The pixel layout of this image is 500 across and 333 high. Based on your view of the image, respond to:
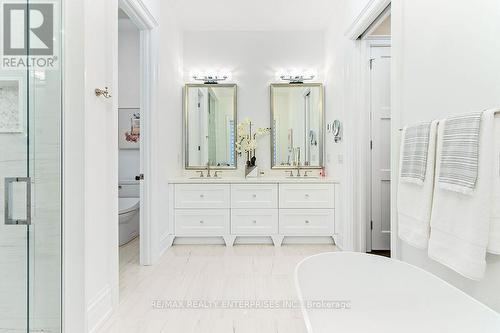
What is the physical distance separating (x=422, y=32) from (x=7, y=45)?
2083 mm

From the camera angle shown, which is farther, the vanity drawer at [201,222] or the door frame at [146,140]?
the vanity drawer at [201,222]

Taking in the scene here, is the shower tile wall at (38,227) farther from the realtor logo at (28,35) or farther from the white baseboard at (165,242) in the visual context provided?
the white baseboard at (165,242)

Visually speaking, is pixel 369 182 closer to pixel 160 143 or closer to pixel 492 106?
pixel 492 106

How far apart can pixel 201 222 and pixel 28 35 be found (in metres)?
2.52

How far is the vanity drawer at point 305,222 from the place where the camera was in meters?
3.38

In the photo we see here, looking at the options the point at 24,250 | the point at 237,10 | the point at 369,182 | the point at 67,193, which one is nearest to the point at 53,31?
the point at 67,193

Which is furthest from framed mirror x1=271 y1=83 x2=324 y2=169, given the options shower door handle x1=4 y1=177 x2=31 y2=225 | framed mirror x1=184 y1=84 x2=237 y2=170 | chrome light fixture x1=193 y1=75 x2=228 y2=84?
shower door handle x1=4 y1=177 x2=31 y2=225

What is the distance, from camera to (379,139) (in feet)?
10.1

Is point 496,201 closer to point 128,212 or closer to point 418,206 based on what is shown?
point 418,206

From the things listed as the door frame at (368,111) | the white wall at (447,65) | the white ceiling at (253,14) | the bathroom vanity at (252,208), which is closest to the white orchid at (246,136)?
the bathroom vanity at (252,208)

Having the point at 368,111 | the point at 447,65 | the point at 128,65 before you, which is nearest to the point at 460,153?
the point at 447,65

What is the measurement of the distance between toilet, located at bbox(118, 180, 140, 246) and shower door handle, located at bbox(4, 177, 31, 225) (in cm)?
218

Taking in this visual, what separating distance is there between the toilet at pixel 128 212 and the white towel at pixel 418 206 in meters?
2.89

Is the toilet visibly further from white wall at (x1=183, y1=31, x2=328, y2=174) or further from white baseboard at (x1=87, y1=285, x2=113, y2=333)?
white wall at (x1=183, y1=31, x2=328, y2=174)
